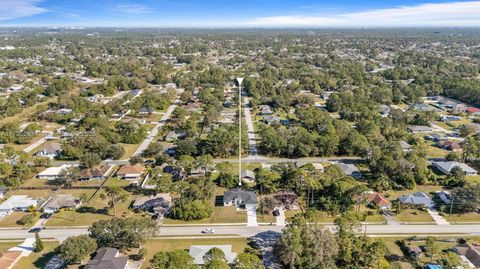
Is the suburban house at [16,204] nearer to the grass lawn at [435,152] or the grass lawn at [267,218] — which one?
the grass lawn at [267,218]

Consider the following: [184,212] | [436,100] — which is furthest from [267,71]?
[184,212]

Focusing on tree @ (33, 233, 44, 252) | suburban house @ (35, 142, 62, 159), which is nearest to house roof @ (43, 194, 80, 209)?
tree @ (33, 233, 44, 252)

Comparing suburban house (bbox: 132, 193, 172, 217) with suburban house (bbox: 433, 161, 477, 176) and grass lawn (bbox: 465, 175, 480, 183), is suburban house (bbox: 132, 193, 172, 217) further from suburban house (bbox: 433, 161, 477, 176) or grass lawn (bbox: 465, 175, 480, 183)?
grass lawn (bbox: 465, 175, 480, 183)

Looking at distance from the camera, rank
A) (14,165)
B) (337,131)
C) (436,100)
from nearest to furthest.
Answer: (14,165) < (337,131) < (436,100)

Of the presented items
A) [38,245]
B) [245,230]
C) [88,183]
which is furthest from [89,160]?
[245,230]

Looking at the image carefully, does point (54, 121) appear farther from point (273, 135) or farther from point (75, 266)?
point (75, 266)

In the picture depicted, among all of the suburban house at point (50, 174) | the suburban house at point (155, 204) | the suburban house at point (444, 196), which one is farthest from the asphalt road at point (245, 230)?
the suburban house at point (50, 174)

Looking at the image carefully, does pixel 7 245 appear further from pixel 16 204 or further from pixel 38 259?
pixel 16 204
